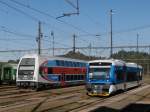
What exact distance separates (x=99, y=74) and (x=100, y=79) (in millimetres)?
376

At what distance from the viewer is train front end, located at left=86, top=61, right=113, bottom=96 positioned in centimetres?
3180

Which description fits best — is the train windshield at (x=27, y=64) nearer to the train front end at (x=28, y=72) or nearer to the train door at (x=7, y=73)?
the train front end at (x=28, y=72)

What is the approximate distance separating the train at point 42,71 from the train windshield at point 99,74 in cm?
897

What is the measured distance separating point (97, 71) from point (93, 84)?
106 cm

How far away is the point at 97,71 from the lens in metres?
32.4

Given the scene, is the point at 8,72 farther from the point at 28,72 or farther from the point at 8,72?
the point at 28,72

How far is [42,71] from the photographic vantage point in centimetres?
4091

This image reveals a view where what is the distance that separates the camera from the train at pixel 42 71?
4022 centimetres

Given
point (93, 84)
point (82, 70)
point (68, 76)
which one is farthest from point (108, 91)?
point (82, 70)

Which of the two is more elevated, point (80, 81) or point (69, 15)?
point (69, 15)

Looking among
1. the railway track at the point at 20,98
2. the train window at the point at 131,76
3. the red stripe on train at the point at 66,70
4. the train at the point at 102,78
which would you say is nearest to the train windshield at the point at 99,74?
the train at the point at 102,78

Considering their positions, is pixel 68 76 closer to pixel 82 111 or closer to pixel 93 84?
pixel 93 84

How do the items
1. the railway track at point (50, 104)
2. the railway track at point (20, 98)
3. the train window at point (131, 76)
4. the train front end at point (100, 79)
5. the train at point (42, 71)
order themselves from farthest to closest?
1. the train at point (42, 71)
2. the train window at point (131, 76)
3. the train front end at point (100, 79)
4. the railway track at point (20, 98)
5. the railway track at point (50, 104)

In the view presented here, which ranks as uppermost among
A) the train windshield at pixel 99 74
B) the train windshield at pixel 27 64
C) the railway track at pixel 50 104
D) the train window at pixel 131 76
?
the train windshield at pixel 27 64
